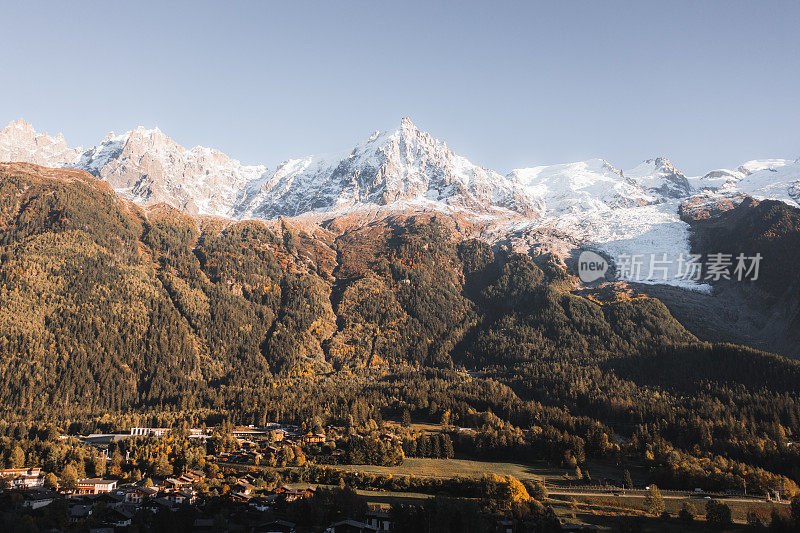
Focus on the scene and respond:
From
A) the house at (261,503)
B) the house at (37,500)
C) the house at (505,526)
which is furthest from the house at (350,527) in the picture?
the house at (37,500)

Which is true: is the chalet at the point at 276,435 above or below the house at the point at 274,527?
below

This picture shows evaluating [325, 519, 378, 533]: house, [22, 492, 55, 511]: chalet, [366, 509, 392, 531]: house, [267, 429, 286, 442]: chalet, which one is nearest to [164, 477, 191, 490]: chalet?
[22, 492, 55, 511]: chalet

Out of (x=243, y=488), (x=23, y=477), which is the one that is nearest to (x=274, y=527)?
(x=243, y=488)

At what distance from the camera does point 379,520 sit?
104m

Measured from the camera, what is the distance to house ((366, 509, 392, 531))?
102 m

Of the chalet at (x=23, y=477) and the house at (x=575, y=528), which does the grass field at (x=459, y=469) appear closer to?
the house at (x=575, y=528)

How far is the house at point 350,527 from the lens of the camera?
97.9 metres

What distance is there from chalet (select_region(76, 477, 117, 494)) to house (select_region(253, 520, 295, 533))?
1866 inches

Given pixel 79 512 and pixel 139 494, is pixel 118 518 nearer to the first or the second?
pixel 79 512

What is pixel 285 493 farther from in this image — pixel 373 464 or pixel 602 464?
pixel 602 464

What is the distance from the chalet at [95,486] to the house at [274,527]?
1866 inches

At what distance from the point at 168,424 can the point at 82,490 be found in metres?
72.2

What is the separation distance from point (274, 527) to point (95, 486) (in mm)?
53115

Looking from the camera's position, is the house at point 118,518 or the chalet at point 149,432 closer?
the house at point 118,518
